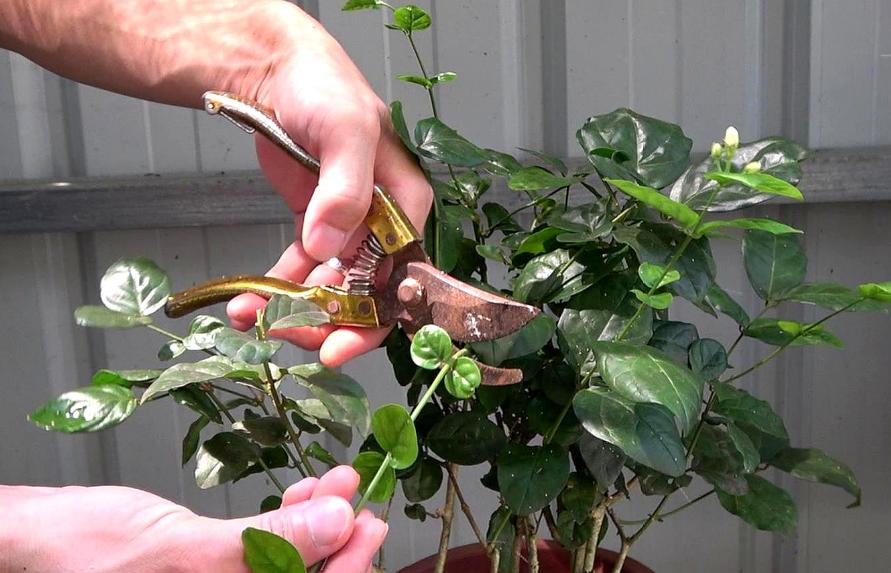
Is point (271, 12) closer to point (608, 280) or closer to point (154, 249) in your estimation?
point (608, 280)

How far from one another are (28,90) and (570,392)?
3.53 ft

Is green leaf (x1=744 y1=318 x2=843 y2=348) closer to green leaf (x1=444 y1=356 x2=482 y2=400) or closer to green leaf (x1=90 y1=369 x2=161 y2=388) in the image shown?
green leaf (x1=444 y1=356 x2=482 y2=400)

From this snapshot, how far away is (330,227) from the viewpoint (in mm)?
693

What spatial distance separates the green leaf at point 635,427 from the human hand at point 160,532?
6.2 inches

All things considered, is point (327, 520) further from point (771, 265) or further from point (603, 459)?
point (771, 265)

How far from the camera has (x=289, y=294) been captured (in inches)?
27.9

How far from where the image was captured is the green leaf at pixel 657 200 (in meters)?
0.51

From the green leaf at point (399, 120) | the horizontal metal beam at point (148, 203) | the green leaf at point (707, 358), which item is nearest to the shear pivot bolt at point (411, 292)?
the green leaf at point (399, 120)

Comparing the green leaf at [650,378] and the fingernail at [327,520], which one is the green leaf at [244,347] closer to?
→ the fingernail at [327,520]

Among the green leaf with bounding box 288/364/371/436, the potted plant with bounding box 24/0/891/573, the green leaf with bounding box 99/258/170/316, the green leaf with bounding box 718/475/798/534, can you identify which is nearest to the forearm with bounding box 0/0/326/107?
the potted plant with bounding box 24/0/891/573

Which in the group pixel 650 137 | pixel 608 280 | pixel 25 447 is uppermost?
pixel 650 137

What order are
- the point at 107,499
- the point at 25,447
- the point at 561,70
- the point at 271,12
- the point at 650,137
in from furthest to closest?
the point at 25,447, the point at 561,70, the point at 271,12, the point at 650,137, the point at 107,499

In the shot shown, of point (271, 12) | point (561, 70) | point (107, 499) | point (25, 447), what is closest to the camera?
point (107, 499)

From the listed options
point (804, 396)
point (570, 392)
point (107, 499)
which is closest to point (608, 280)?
point (570, 392)
